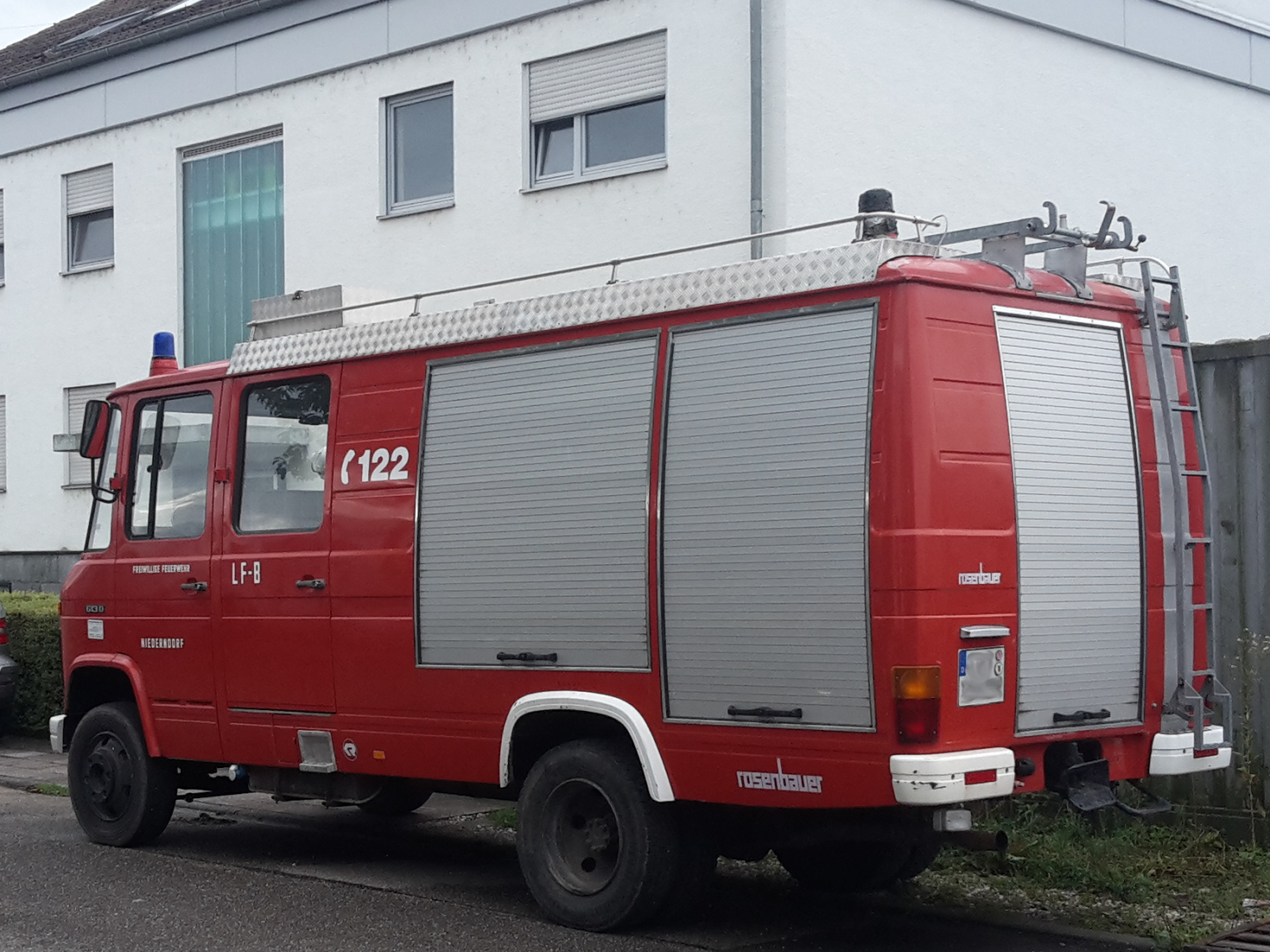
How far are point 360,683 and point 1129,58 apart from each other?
35.2 feet

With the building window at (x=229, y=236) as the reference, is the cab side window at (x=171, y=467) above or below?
below

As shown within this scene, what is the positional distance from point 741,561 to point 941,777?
116 centimetres

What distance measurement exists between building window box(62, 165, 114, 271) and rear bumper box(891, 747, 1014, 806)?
14419 millimetres

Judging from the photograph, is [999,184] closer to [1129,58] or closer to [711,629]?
[1129,58]

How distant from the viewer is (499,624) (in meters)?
7.41

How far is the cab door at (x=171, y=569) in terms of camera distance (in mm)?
8797

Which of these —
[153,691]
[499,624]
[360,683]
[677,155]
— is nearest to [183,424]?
[153,691]

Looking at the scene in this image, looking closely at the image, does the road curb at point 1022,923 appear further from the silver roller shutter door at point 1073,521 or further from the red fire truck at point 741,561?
the silver roller shutter door at point 1073,521

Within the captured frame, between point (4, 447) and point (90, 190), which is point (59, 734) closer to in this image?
point (90, 190)

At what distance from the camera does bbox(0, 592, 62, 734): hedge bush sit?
14078mm

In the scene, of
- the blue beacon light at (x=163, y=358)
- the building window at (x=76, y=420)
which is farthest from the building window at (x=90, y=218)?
the blue beacon light at (x=163, y=358)

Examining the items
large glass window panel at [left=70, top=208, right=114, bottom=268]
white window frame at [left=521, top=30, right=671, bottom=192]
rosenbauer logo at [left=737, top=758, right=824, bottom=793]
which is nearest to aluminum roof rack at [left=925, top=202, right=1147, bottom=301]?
rosenbauer logo at [left=737, top=758, right=824, bottom=793]

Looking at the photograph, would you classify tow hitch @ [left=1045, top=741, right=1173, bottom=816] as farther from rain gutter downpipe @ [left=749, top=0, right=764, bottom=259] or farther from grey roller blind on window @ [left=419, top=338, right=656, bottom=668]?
rain gutter downpipe @ [left=749, top=0, right=764, bottom=259]

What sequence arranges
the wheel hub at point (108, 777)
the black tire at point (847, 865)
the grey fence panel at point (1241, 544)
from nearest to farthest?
the black tire at point (847, 865) < the grey fence panel at point (1241, 544) < the wheel hub at point (108, 777)
